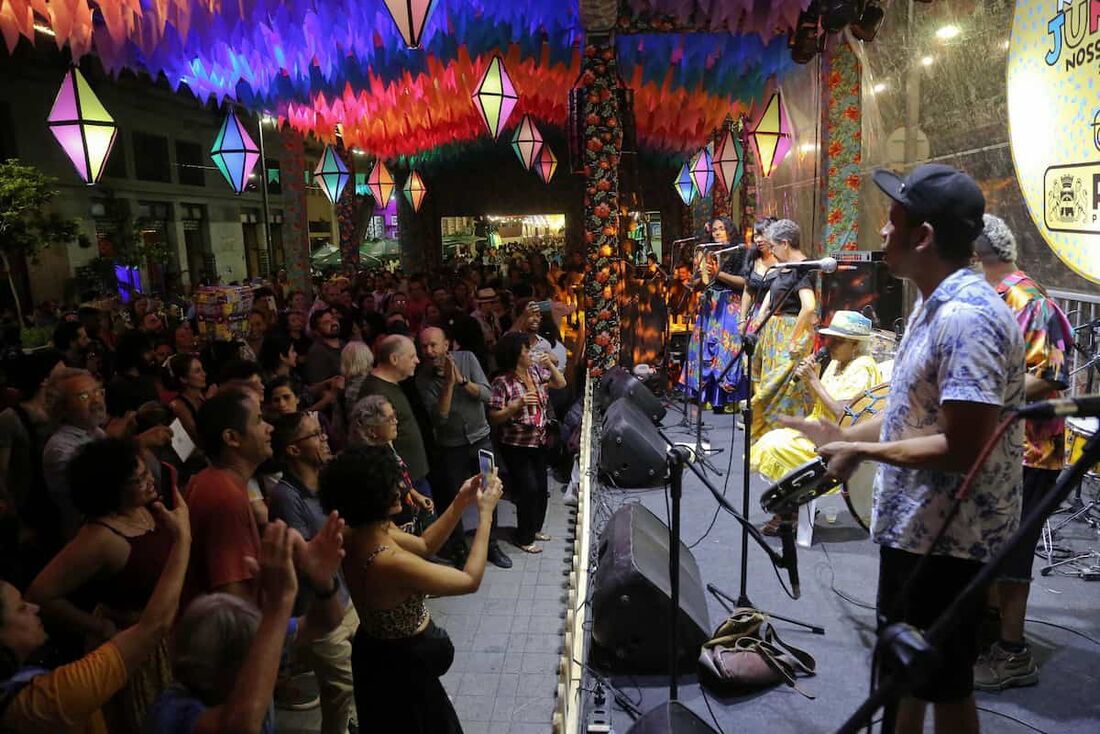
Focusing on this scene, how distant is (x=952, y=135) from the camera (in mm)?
6320

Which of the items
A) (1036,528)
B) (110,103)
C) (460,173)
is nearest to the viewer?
(1036,528)

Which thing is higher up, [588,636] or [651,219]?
[651,219]

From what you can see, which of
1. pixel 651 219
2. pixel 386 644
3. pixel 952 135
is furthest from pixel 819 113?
pixel 651 219

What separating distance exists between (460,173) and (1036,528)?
22.0 metres

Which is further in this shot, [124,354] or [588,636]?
[124,354]

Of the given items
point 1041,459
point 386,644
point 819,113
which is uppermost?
point 819,113

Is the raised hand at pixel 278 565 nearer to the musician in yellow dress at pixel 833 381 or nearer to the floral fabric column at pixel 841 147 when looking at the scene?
the musician in yellow dress at pixel 833 381

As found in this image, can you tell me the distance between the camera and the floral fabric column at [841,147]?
314 inches

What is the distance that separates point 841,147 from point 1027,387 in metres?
5.90

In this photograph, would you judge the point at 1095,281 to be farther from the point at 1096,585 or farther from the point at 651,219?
the point at 651,219

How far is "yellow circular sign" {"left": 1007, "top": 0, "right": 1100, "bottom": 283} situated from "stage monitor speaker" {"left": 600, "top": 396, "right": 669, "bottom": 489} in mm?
3197

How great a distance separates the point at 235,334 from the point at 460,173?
15.5 metres

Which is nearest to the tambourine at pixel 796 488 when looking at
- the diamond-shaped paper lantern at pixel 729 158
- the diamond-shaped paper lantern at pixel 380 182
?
the diamond-shaped paper lantern at pixel 729 158

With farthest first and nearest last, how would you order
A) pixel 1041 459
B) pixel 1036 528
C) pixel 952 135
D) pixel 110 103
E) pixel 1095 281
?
pixel 110 103 < pixel 952 135 < pixel 1095 281 < pixel 1041 459 < pixel 1036 528
